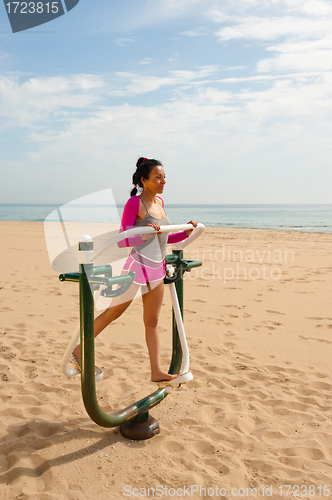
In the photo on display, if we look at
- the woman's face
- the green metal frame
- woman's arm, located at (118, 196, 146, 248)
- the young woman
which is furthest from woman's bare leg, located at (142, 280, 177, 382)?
the woman's face

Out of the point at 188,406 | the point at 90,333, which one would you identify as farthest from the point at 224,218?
the point at 90,333

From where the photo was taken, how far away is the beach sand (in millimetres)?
2127

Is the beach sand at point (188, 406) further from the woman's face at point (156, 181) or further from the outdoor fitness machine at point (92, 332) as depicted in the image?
the woman's face at point (156, 181)

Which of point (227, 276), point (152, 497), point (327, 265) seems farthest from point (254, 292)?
point (152, 497)

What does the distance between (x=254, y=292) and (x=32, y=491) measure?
4.65 metres

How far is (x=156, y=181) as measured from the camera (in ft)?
7.83

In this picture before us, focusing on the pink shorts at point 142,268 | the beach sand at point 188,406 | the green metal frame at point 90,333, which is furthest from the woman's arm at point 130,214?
the beach sand at point 188,406

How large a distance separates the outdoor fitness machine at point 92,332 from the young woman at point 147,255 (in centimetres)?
13

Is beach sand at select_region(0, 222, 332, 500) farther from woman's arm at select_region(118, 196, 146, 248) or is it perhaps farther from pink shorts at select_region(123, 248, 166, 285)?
woman's arm at select_region(118, 196, 146, 248)

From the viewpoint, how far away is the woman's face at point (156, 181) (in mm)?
2378

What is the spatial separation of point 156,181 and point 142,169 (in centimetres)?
12

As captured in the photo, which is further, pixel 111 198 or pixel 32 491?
pixel 111 198

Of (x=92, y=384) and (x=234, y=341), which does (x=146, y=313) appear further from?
(x=234, y=341)

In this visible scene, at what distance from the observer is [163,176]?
242cm
